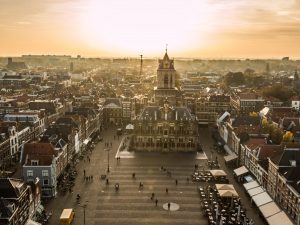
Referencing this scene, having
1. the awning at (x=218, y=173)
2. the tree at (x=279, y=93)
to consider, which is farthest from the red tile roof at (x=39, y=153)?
the tree at (x=279, y=93)

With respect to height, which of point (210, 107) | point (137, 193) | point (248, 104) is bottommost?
point (137, 193)

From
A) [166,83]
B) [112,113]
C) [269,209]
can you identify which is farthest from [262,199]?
A: [112,113]

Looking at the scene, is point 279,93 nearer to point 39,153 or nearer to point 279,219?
point 279,219

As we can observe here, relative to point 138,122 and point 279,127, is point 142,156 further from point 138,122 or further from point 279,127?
point 279,127

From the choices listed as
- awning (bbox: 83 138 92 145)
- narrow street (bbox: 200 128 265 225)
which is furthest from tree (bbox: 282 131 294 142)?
awning (bbox: 83 138 92 145)

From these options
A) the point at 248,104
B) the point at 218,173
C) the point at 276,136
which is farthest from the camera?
the point at 248,104

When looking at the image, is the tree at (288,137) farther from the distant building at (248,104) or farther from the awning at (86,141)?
the distant building at (248,104)

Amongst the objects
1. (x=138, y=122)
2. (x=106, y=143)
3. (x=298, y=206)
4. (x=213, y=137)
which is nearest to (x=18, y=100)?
(x=106, y=143)
